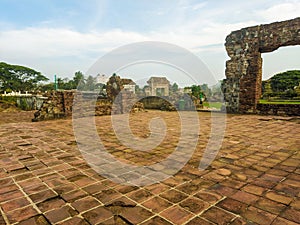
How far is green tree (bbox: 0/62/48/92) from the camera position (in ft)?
116

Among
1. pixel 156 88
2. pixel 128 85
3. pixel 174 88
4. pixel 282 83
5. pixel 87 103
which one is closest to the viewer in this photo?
pixel 87 103

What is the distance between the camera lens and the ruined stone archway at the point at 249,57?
831cm

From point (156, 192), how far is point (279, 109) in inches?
327

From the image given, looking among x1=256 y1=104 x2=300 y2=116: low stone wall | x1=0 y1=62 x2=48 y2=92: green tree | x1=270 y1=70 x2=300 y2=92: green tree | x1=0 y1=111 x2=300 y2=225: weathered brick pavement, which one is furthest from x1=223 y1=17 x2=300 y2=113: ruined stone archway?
x1=0 y1=62 x2=48 y2=92: green tree

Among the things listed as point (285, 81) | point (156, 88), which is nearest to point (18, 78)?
point (156, 88)

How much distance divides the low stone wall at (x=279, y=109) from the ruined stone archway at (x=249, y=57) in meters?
0.30

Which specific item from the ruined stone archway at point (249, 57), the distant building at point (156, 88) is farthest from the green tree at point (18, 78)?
the ruined stone archway at point (249, 57)

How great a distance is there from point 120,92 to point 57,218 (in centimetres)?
937

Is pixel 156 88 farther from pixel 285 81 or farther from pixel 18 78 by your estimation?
pixel 18 78

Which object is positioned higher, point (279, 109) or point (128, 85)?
point (128, 85)

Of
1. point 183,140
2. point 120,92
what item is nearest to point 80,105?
point 120,92

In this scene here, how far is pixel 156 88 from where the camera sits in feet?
50.0

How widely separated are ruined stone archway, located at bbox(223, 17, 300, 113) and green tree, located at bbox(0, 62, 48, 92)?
117ft

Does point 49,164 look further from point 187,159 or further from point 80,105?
point 80,105
